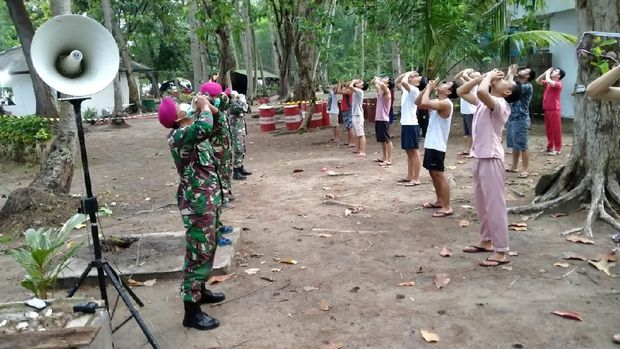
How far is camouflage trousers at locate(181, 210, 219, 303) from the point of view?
4.03 metres

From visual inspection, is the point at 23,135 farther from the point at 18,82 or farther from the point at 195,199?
the point at 18,82

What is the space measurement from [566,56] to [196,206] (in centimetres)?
1460

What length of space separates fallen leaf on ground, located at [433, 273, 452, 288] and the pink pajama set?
643 millimetres

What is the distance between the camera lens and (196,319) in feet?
13.6

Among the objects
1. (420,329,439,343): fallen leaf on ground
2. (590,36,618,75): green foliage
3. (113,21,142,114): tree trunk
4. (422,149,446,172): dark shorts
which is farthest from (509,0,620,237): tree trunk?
(113,21,142,114): tree trunk

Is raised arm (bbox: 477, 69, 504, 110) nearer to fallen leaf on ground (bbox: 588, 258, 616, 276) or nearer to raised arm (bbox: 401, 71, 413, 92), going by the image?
fallen leaf on ground (bbox: 588, 258, 616, 276)

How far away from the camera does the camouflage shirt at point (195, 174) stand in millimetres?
3986

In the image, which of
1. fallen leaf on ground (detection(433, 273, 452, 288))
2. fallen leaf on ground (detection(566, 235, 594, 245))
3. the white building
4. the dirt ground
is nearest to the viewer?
the dirt ground

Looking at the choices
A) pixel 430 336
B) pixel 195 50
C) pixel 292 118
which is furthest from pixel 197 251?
pixel 195 50

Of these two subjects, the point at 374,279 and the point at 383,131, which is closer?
the point at 374,279

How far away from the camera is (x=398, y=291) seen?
15.4 feet

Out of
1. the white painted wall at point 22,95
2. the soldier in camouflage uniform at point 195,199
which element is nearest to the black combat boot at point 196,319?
the soldier in camouflage uniform at point 195,199

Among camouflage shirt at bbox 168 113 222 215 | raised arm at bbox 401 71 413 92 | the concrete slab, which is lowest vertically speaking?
the concrete slab

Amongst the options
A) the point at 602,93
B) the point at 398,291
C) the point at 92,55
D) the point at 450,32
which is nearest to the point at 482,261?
the point at 398,291
